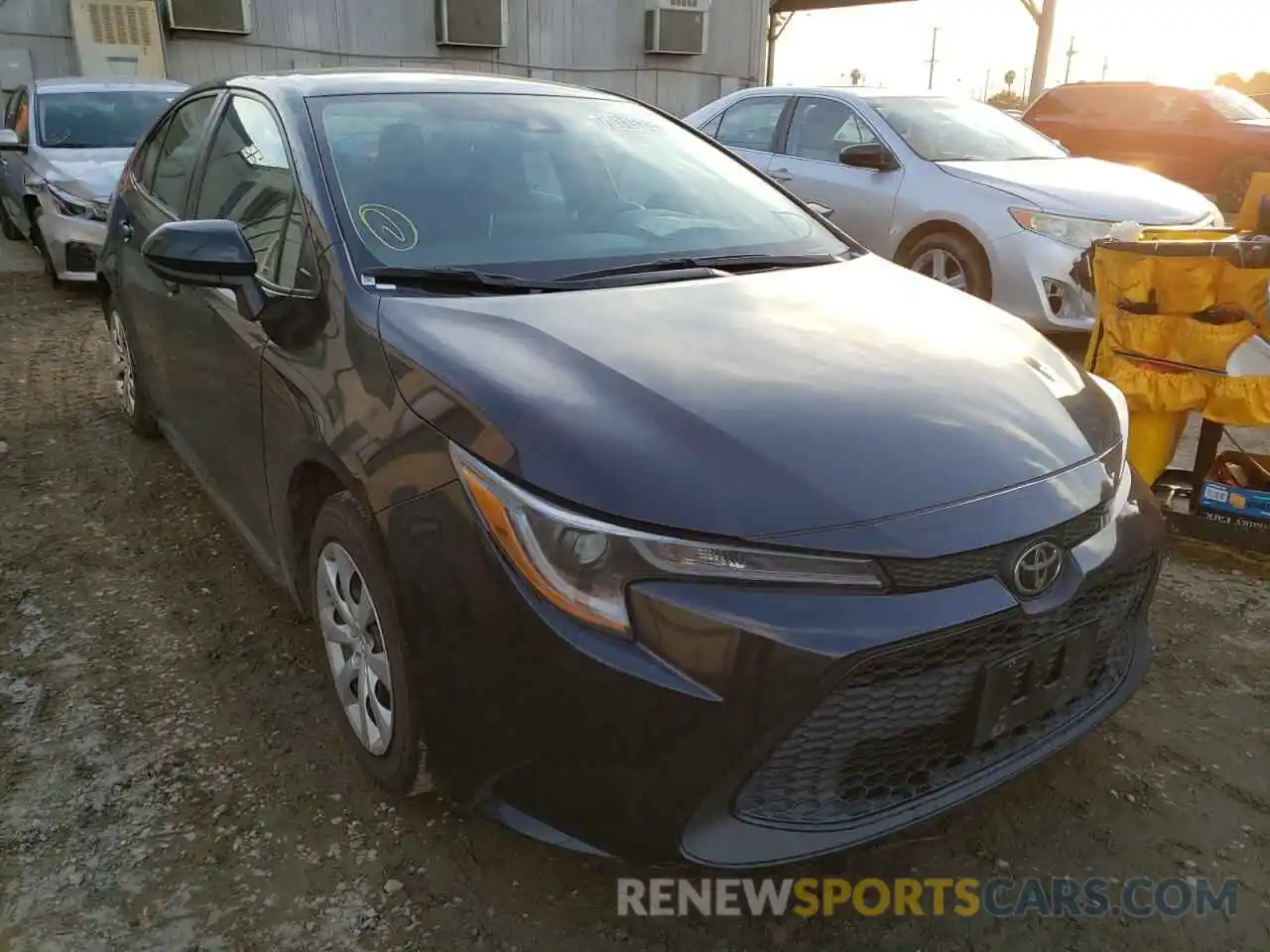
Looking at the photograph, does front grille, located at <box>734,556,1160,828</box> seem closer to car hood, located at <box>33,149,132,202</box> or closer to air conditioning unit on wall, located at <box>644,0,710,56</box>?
car hood, located at <box>33,149,132,202</box>

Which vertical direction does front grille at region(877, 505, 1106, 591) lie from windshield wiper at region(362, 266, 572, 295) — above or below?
below

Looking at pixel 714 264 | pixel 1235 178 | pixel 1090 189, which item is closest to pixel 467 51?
pixel 1235 178

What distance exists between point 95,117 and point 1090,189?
726cm

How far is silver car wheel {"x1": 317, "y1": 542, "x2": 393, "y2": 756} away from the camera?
214cm

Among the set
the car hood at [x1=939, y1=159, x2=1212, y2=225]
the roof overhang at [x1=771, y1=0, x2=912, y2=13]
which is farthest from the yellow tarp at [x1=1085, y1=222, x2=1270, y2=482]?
the roof overhang at [x1=771, y1=0, x2=912, y2=13]

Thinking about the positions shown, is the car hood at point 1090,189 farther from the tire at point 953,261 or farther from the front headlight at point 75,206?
the front headlight at point 75,206

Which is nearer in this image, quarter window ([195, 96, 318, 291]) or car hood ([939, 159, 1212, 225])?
quarter window ([195, 96, 318, 291])

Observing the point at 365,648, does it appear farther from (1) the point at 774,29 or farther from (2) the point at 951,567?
(1) the point at 774,29

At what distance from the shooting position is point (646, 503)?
5.52 ft

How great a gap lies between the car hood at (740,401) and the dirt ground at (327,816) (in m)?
0.66

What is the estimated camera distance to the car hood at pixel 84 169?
7.18 metres

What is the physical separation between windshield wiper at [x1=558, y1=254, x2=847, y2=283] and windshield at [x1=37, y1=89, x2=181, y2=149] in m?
6.71

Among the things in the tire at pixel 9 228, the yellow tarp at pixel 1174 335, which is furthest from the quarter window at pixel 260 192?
the tire at pixel 9 228

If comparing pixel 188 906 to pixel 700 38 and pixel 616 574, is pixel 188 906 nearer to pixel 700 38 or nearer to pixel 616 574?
pixel 616 574
